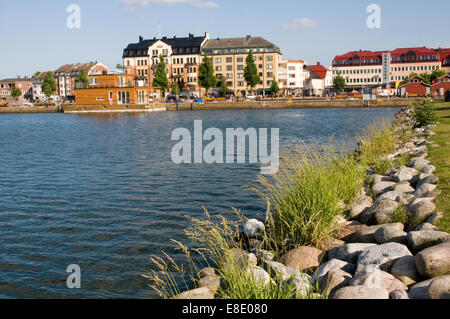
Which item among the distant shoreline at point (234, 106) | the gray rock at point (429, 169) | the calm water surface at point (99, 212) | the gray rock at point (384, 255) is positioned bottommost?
the calm water surface at point (99, 212)

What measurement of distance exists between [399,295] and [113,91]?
87.6 m

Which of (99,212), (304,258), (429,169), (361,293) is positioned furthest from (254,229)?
(99,212)

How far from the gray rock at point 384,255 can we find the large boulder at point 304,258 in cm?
100

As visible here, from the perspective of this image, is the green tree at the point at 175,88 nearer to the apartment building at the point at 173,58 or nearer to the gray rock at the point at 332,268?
the apartment building at the point at 173,58

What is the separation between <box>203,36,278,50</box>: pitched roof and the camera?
12119cm

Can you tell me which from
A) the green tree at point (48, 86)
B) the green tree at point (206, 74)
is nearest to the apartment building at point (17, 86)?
the green tree at point (48, 86)

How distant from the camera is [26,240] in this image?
1211 cm

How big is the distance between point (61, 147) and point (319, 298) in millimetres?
30335

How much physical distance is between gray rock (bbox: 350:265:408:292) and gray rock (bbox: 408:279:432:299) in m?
0.21

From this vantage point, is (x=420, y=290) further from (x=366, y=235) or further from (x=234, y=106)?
(x=234, y=106)

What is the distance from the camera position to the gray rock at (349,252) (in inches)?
327

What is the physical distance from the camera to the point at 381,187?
1255cm

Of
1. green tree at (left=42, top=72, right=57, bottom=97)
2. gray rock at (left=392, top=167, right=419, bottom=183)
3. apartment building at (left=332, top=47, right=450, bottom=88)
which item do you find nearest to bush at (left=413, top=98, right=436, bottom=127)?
gray rock at (left=392, top=167, right=419, bottom=183)

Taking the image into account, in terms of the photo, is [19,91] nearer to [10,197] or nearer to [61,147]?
[61,147]
